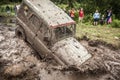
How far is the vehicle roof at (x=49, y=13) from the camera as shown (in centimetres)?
1016

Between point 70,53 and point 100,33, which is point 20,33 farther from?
point 100,33

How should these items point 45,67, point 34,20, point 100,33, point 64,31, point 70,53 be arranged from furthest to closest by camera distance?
point 100,33, point 34,20, point 64,31, point 45,67, point 70,53

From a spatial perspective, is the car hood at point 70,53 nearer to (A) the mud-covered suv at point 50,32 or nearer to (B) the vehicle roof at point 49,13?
(A) the mud-covered suv at point 50,32

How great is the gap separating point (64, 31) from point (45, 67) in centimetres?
165

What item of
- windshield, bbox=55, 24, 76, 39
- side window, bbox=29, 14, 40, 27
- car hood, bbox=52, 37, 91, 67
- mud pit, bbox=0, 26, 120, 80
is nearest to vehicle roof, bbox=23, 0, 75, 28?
windshield, bbox=55, 24, 76, 39

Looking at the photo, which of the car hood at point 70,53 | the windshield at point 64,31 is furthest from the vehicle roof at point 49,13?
the car hood at point 70,53

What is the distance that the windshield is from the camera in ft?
32.9

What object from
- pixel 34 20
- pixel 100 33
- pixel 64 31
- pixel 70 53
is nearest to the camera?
pixel 70 53

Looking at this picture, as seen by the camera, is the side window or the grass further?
the grass

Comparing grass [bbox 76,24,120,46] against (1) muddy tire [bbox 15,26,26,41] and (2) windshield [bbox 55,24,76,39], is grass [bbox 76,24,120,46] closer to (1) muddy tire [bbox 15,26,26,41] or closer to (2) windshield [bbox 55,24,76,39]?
(2) windshield [bbox 55,24,76,39]

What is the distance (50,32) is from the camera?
32.1ft

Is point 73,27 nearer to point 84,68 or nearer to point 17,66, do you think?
point 84,68

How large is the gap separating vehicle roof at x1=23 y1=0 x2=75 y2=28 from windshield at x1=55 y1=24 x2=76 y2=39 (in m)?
0.17

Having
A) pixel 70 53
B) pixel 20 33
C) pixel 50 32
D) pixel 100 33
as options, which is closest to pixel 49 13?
pixel 50 32
